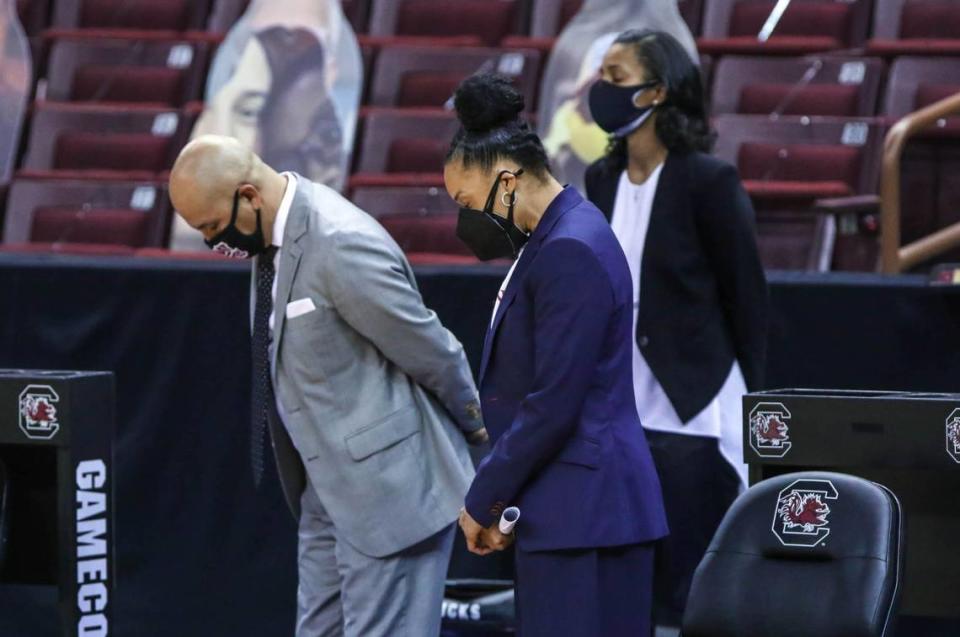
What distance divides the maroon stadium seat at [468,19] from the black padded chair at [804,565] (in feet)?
18.8

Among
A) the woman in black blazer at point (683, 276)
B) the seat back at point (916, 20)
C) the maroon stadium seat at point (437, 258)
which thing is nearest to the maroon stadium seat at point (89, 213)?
the maroon stadium seat at point (437, 258)

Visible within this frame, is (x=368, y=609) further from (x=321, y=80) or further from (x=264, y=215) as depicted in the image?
(x=321, y=80)

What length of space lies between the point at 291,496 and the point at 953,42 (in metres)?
4.63

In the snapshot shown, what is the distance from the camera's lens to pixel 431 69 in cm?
821

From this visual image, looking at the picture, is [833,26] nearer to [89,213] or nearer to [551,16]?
[551,16]

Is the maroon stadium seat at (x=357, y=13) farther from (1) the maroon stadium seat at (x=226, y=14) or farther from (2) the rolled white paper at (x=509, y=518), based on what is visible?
(2) the rolled white paper at (x=509, y=518)

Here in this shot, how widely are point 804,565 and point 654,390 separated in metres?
1.03

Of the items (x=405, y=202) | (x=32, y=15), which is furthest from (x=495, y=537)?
(x=32, y=15)

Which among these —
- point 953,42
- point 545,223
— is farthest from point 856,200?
point 545,223

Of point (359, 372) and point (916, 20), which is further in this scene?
point (916, 20)

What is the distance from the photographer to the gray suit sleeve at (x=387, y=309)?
3572 mm

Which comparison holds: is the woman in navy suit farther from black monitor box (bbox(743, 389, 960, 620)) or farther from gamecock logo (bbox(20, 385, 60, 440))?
gamecock logo (bbox(20, 385, 60, 440))

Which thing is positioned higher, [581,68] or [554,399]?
[581,68]

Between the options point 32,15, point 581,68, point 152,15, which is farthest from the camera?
Answer: point 32,15
